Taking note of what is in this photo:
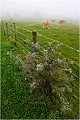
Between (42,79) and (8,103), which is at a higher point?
(42,79)

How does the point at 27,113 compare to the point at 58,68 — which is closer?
the point at 27,113

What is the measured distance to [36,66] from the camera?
1029 centimetres

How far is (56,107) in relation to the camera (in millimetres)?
10203

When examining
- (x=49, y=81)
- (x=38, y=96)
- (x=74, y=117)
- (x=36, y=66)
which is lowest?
(x=74, y=117)

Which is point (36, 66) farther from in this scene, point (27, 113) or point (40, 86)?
point (27, 113)

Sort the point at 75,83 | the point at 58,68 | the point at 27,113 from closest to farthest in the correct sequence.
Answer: the point at 27,113, the point at 58,68, the point at 75,83

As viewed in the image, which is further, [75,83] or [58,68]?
[75,83]

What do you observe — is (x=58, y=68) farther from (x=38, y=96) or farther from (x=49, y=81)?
(x=38, y=96)

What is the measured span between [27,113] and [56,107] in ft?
4.08

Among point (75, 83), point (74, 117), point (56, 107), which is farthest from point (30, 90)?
point (75, 83)

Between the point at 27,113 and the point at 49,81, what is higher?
the point at 49,81

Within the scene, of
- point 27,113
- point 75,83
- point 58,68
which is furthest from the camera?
point 75,83

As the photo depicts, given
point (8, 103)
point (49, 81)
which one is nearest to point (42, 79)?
point (49, 81)

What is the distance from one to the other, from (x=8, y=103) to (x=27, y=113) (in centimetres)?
98
